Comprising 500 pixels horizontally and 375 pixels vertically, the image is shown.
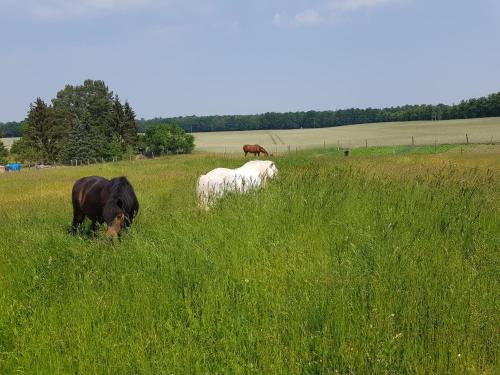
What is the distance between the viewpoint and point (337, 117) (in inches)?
5787

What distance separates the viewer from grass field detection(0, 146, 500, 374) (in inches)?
114

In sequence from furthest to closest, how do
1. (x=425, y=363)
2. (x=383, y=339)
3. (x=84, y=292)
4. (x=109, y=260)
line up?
(x=109, y=260), (x=84, y=292), (x=383, y=339), (x=425, y=363)

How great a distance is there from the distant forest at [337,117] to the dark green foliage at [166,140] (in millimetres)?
40748

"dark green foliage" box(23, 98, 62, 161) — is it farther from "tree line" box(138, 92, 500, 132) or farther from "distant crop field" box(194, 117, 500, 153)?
"tree line" box(138, 92, 500, 132)

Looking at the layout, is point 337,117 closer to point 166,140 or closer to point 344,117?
point 344,117

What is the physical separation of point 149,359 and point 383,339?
5.94 feet

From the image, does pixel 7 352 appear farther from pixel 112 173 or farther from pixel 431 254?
pixel 112 173

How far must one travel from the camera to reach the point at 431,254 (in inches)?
171

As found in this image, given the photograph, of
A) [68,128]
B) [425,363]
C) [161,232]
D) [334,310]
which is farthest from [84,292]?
[68,128]

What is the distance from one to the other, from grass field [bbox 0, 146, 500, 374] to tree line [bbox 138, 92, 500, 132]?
359 ft

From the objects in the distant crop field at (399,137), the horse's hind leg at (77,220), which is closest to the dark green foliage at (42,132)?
the distant crop field at (399,137)

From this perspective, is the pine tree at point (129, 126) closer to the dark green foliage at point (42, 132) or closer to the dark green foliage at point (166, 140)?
the dark green foliage at point (166, 140)

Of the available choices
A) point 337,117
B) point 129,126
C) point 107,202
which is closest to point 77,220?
point 107,202

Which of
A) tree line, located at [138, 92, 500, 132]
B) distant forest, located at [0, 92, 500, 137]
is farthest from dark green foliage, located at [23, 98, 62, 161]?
distant forest, located at [0, 92, 500, 137]
